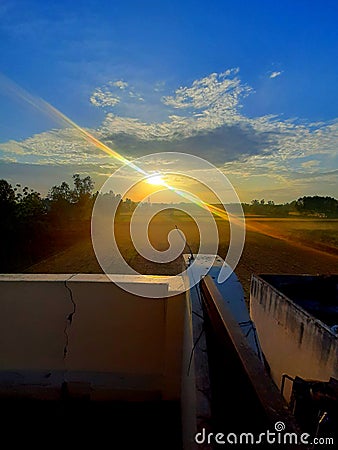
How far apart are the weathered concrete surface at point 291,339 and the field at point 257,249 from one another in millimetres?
7145

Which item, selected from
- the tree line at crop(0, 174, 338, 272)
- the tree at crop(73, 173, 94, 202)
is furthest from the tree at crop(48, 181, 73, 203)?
the tree at crop(73, 173, 94, 202)

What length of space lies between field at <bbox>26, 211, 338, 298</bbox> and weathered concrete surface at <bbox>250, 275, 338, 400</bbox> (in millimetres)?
7145

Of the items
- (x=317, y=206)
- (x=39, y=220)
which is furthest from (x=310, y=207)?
(x=39, y=220)

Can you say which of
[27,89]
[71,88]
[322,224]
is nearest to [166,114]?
[71,88]

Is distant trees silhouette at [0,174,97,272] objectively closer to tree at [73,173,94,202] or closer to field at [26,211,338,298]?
tree at [73,173,94,202]

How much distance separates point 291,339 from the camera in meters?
3.20

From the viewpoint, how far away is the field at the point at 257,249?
14.8m

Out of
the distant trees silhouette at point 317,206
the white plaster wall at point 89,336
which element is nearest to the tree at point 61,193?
the distant trees silhouette at point 317,206

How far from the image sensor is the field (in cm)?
1481

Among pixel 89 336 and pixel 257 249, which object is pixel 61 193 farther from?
pixel 89 336

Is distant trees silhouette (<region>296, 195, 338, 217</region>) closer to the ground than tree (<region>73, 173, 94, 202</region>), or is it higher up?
closer to the ground

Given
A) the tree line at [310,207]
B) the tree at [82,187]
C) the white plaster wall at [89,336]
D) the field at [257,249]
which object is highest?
the tree at [82,187]

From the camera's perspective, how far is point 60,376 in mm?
1768

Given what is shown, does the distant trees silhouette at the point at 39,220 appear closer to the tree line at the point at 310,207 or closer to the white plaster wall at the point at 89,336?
the white plaster wall at the point at 89,336
